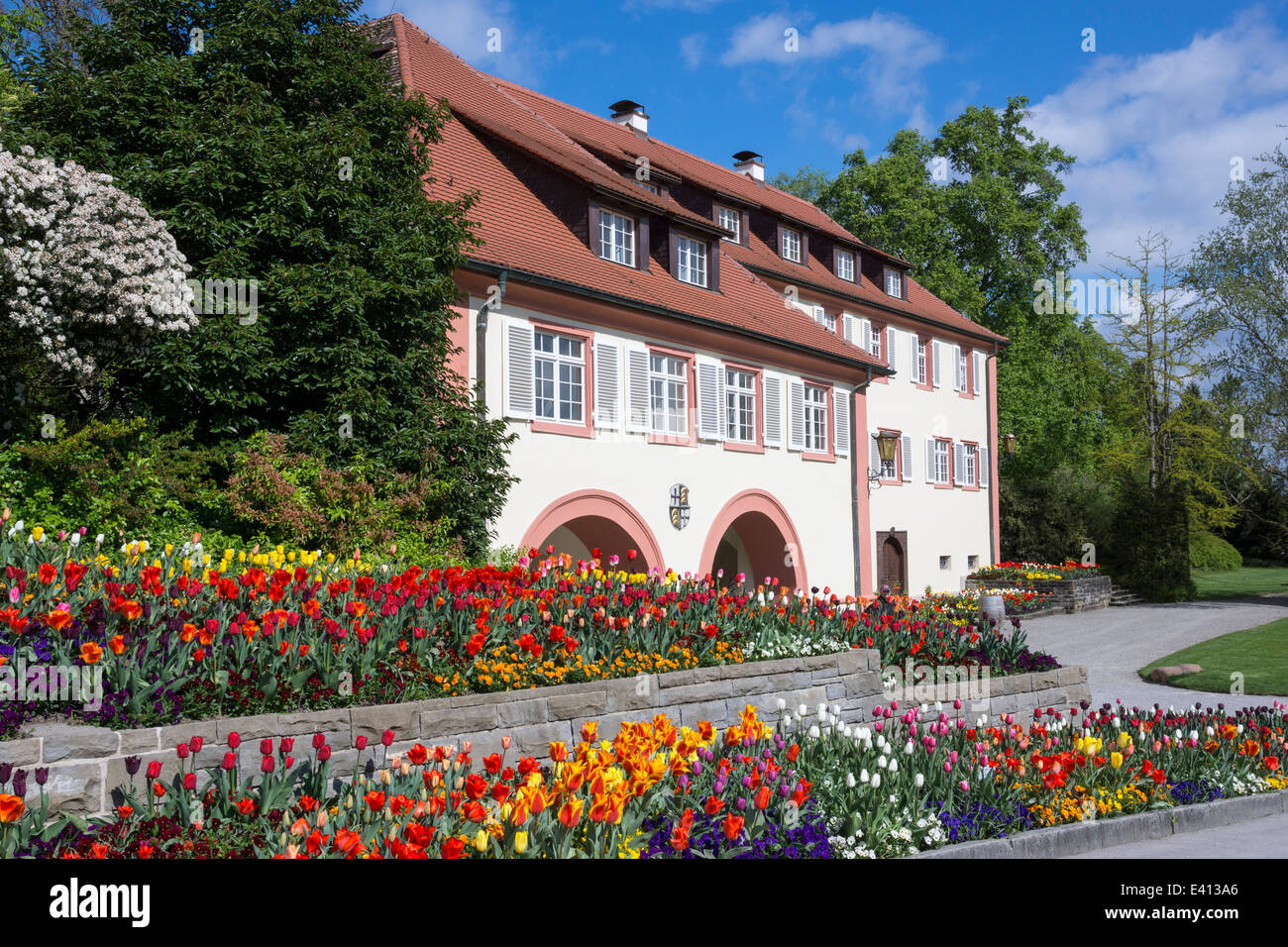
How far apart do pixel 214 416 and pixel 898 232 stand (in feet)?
107

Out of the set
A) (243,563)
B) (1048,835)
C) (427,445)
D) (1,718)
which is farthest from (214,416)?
(1048,835)

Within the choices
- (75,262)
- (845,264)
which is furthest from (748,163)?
(75,262)

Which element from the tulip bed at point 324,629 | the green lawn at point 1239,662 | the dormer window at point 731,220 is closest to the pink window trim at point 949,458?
the dormer window at point 731,220

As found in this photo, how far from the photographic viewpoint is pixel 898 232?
4025 cm

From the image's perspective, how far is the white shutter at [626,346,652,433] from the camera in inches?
717

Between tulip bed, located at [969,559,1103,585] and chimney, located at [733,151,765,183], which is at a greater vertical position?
chimney, located at [733,151,765,183]

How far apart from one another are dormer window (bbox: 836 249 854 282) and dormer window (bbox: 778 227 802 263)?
5.48ft

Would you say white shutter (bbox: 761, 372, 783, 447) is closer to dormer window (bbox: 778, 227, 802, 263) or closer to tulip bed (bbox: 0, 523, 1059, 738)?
dormer window (bbox: 778, 227, 802, 263)

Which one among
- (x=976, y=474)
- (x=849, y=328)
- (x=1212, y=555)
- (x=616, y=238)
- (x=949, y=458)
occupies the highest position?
(x=849, y=328)

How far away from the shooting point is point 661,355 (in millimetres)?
19047

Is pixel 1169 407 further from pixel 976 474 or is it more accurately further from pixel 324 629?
pixel 324 629

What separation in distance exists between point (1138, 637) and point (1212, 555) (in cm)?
2648

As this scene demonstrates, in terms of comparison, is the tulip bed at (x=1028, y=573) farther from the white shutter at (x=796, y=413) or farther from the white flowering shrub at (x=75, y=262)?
the white flowering shrub at (x=75, y=262)

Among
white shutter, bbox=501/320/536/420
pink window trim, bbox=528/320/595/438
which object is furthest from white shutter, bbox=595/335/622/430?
white shutter, bbox=501/320/536/420
